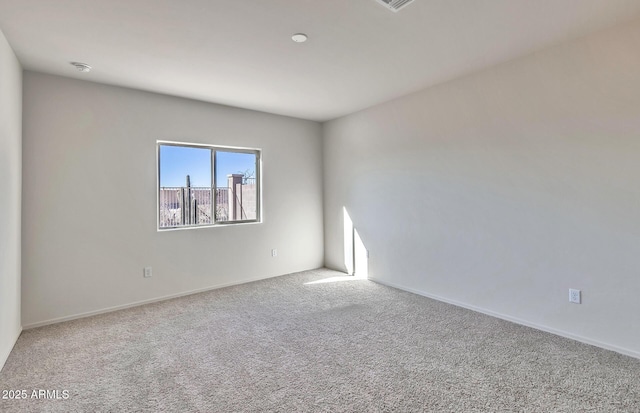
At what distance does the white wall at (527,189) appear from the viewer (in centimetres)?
237

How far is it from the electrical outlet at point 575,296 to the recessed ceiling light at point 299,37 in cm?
305

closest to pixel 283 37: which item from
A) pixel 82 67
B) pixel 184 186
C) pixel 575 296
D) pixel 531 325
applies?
pixel 82 67

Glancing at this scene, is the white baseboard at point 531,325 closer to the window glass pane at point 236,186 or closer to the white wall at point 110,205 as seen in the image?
the white wall at point 110,205

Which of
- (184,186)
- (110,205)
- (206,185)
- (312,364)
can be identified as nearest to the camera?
(312,364)

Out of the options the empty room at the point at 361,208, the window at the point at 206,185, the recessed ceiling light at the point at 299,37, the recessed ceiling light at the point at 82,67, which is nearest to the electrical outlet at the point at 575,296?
the empty room at the point at 361,208

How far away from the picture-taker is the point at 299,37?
7.91ft

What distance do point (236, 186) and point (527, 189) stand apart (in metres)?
3.59

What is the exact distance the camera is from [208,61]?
9.27 ft

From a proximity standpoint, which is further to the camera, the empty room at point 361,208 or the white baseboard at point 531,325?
the white baseboard at point 531,325

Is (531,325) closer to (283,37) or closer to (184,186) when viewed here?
(283,37)

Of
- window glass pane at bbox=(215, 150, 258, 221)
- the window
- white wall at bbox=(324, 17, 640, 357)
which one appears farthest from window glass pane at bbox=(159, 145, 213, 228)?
white wall at bbox=(324, 17, 640, 357)

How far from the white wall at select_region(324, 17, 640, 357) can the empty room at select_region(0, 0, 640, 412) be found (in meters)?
0.02

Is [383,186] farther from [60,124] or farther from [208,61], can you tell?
[60,124]

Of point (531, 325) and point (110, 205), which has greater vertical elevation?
point (110, 205)
